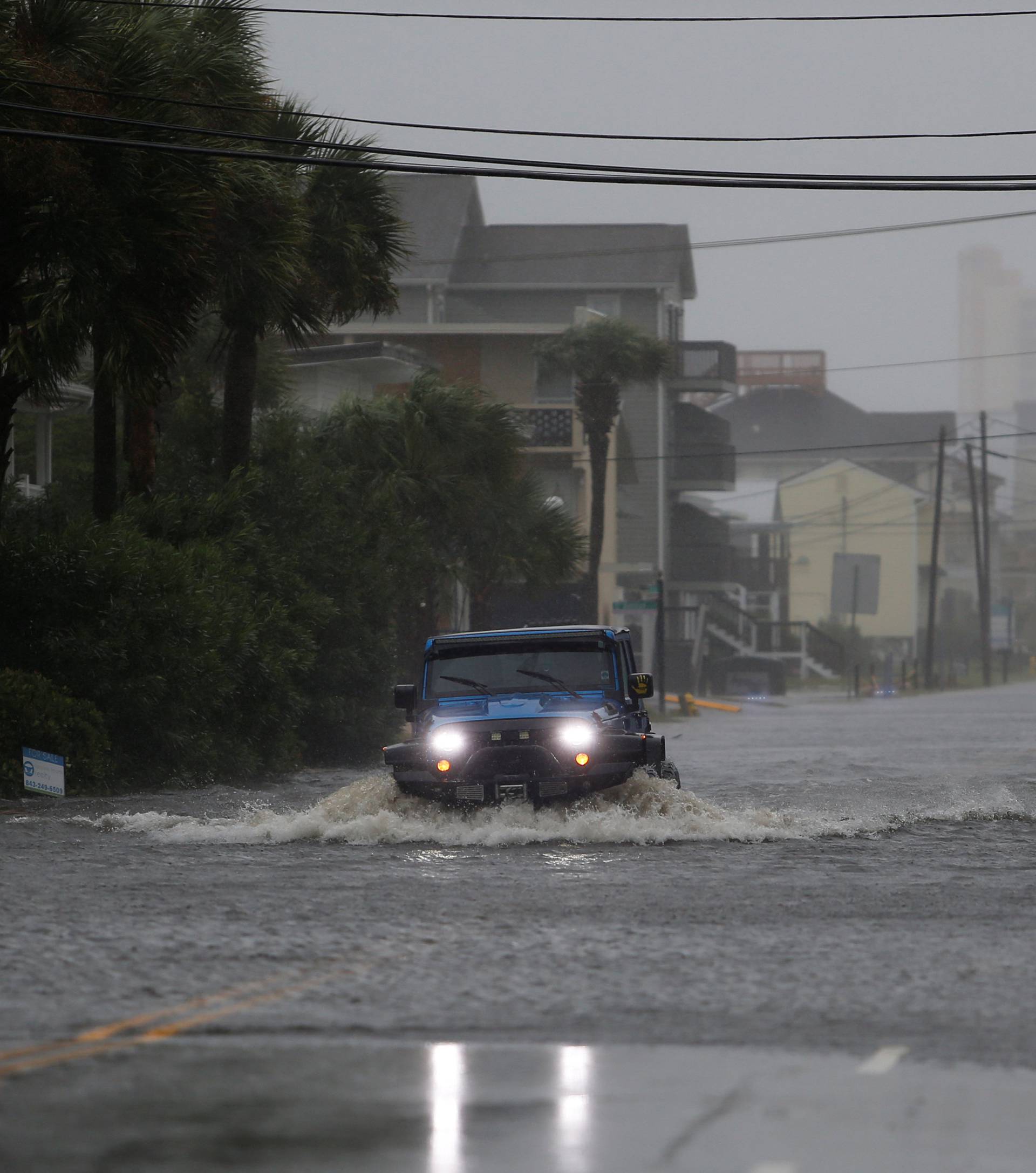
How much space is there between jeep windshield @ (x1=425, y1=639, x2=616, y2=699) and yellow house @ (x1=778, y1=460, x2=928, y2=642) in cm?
9595

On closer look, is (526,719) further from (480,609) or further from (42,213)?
(480,609)

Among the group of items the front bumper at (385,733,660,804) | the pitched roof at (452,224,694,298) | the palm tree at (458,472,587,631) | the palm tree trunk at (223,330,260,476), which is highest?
the pitched roof at (452,224,694,298)

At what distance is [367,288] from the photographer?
30703 mm

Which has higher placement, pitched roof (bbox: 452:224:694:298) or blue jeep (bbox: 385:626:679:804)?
pitched roof (bbox: 452:224:694:298)

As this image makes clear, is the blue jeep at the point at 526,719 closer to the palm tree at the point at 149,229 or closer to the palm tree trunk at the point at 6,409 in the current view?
the palm tree at the point at 149,229

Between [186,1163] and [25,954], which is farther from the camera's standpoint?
[25,954]

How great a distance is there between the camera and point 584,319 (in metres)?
62.5

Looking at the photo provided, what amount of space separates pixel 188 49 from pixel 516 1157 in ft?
71.9

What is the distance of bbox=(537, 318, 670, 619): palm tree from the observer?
57281mm

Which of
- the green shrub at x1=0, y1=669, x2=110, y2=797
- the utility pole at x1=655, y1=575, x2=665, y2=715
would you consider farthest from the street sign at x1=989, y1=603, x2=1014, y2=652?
the green shrub at x1=0, y1=669, x2=110, y2=797

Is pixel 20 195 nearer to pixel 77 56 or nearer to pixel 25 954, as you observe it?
pixel 77 56

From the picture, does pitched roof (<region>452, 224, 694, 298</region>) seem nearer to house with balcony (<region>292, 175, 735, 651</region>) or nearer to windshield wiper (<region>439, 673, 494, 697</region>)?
house with balcony (<region>292, 175, 735, 651</region>)

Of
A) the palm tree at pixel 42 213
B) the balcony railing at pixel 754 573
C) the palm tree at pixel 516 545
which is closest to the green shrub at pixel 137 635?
the palm tree at pixel 42 213

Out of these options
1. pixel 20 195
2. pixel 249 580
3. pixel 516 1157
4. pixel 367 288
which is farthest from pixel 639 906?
pixel 367 288
